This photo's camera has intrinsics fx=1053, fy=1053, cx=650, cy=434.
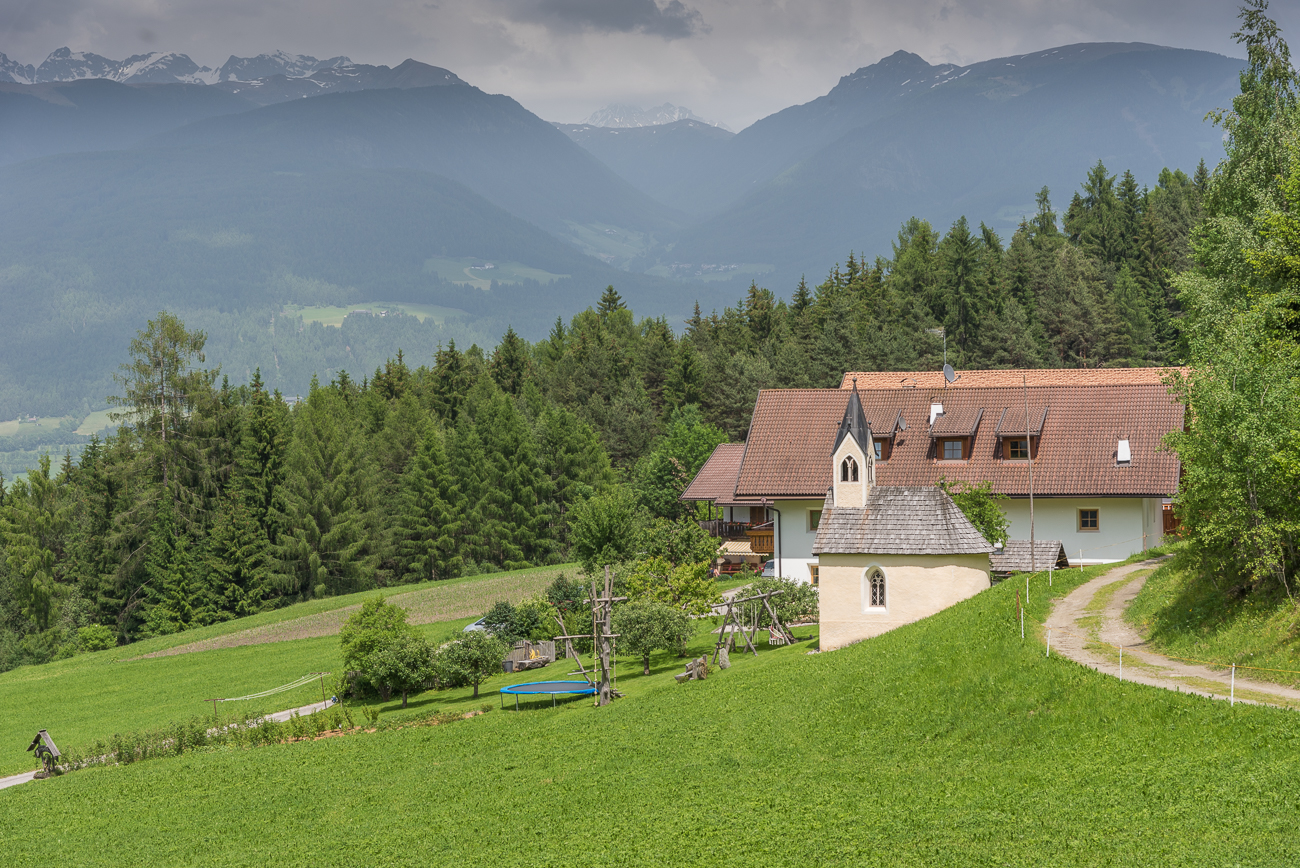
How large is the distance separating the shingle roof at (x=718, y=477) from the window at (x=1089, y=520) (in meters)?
20.2

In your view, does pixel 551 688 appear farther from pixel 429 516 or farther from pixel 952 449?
pixel 429 516

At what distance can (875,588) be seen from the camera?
35.0 m

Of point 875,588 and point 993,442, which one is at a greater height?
point 993,442

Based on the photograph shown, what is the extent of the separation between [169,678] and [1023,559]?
39.3 metres

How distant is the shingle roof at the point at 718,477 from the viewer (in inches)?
2512

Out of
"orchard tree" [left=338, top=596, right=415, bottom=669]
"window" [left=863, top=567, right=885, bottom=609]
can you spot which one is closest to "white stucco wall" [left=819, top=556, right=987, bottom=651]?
"window" [left=863, top=567, right=885, bottom=609]

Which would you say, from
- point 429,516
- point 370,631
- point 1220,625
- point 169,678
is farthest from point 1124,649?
point 429,516

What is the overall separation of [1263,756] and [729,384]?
8364 centimetres

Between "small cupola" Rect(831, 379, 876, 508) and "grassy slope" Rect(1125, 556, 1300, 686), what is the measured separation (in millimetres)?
9719

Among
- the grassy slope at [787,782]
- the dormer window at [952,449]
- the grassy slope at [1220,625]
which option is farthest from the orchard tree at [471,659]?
the dormer window at [952,449]

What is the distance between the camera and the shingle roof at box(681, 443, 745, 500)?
209 ft

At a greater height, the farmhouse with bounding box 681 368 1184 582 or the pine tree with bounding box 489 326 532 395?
the pine tree with bounding box 489 326 532 395

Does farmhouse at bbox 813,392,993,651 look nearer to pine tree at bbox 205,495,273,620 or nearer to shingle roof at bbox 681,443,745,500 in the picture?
shingle roof at bbox 681,443,745,500

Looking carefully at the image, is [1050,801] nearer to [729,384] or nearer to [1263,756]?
[1263,756]
